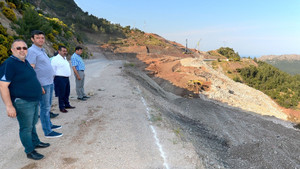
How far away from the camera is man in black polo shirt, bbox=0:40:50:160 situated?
8.72 ft

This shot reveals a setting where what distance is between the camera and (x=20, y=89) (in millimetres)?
2812

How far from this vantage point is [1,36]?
39.3 ft

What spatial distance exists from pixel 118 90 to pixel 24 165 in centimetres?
629

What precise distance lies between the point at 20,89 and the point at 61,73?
7.89 ft

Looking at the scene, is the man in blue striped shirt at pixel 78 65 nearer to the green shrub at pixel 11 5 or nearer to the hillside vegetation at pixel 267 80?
the green shrub at pixel 11 5

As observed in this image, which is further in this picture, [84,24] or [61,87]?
[84,24]

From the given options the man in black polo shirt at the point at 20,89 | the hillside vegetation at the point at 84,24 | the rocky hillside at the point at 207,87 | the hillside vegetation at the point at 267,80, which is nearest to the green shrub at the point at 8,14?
the rocky hillside at the point at 207,87

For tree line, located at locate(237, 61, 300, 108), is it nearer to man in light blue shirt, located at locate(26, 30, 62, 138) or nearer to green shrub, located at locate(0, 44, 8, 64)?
man in light blue shirt, located at locate(26, 30, 62, 138)

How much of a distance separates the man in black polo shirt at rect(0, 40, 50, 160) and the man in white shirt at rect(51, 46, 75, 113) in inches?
83.2

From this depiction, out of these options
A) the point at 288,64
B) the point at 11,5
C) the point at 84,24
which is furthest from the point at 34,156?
the point at 288,64

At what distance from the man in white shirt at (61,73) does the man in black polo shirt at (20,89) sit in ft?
6.93

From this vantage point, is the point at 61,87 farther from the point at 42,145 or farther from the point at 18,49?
the point at 18,49

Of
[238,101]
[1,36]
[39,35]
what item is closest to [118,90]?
[39,35]

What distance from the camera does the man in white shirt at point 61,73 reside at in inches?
197
